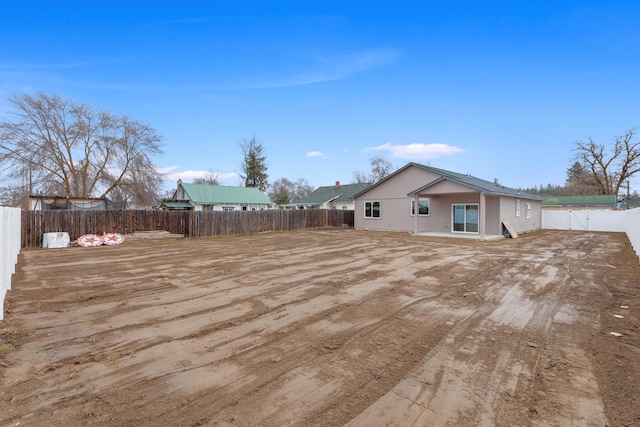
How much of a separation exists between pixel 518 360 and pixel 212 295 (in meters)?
4.60

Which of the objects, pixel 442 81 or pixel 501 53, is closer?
pixel 501 53

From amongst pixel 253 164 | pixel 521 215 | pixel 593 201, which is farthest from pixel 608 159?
pixel 253 164

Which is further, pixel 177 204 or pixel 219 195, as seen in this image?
pixel 219 195

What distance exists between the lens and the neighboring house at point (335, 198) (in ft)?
116

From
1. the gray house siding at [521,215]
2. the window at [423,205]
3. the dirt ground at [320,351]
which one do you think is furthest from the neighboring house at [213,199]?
the dirt ground at [320,351]

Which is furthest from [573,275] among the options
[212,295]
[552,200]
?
[552,200]

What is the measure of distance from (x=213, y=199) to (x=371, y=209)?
726 inches

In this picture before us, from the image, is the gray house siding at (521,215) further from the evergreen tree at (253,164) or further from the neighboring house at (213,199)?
the evergreen tree at (253,164)

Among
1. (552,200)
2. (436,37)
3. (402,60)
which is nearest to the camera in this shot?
(436,37)

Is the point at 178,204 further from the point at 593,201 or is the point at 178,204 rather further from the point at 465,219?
the point at 593,201

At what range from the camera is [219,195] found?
33406 mm

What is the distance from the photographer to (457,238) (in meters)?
15.6

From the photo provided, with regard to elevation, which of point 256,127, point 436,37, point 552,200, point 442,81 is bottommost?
point 552,200

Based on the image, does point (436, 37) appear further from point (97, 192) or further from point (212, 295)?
point (97, 192)
